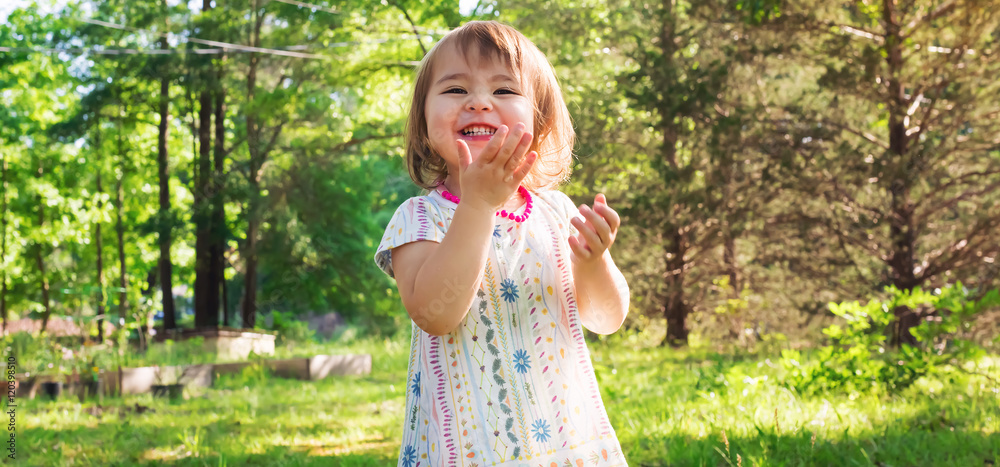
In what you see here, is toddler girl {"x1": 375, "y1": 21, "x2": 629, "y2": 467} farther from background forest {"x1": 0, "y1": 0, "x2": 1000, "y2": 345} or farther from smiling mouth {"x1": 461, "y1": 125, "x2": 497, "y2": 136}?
background forest {"x1": 0, "y1": 0, "x2": 1000, "y2": 345}

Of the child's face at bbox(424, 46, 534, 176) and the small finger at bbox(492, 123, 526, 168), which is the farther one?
the child's face at bbox(424, 46, 534, 176)

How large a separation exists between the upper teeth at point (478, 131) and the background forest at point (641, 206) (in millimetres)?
1362

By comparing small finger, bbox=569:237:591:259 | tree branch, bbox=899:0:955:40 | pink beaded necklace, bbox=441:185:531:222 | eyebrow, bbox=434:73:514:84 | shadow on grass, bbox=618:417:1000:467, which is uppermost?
tree branch, bbox=899:0:955:40

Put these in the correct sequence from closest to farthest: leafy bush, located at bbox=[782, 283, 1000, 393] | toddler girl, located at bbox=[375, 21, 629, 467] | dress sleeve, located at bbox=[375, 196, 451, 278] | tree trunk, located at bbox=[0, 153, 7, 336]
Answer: toddler girl, located at bbox=[375, 21, 629, 467]
dress sleeve, located at bbox=[375, 196, 451, 278]
leafy bush, located at bbox=[782, 283, 1000, 393]
tree trunk, located at bbox=[0, 153, 7, 336]

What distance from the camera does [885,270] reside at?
7.62 metres

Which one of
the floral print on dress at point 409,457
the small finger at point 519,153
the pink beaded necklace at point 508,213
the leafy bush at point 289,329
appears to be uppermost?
the small finger at point 519,153

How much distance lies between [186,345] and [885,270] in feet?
31.9

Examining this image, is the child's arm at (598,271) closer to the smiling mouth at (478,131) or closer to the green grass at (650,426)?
the smiling mouth at (478,131)

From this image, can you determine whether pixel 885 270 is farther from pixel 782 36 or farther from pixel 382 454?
pixel 382 454

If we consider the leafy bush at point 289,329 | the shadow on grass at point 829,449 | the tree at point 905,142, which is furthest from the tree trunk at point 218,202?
the shadow on grass at point 829,449

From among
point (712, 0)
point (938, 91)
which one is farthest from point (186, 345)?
point (938, 91)

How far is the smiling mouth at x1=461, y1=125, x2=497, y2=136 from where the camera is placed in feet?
4.27

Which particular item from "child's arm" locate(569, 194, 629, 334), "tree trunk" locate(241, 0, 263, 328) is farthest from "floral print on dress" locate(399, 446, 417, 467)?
"tree trunk" locate(241, 0, 263, 328)

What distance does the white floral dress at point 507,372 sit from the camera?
1237mm
